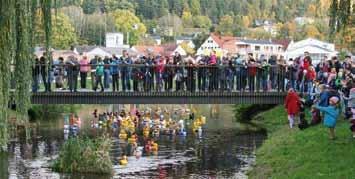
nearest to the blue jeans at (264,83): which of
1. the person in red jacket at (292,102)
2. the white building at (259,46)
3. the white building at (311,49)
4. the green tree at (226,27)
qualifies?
the person in red jacket at (292,102)

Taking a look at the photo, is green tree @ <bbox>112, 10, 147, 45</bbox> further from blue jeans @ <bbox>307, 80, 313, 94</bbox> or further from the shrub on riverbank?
the shrub on riverbank

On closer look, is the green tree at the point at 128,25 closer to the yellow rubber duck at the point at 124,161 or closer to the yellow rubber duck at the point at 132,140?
the yellow rubber duck at the point at 132,140

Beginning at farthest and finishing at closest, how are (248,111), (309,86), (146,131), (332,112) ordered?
(248,111), (146,131), (309,86), (332,112)

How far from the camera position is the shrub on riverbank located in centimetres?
2222

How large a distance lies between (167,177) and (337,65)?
10023mm

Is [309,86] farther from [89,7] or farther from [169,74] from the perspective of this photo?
[89,7]

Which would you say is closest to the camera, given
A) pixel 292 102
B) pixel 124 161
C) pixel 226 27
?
pixel 124 161

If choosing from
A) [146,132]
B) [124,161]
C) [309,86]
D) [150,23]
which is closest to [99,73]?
[146,132]

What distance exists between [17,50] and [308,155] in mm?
9309

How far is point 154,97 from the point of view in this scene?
95.1 feet

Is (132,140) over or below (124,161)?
over

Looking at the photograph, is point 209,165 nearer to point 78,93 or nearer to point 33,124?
point 78,93

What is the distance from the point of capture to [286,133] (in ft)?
87.5

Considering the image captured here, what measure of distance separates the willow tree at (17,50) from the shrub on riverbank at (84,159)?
8379 mm
